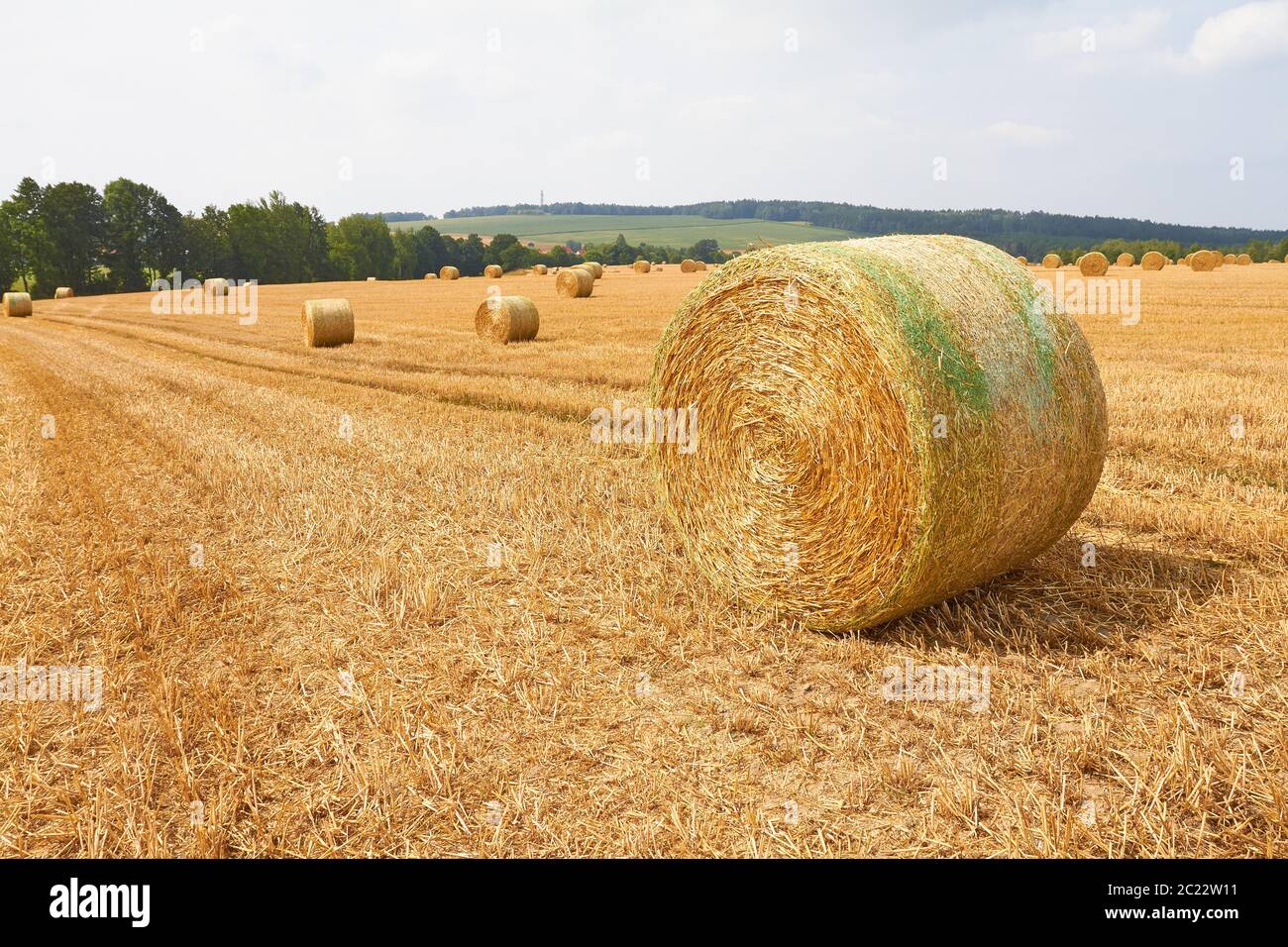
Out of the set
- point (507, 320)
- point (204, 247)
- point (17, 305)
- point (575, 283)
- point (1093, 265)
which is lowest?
point (507, 320)

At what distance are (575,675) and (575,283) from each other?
102 feet

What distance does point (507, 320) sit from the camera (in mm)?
19203

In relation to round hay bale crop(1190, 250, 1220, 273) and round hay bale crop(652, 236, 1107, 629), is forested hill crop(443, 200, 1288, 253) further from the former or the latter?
round hay bale crop(652, 236, 1107, 629)

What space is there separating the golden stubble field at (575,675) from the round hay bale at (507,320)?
35.8 feet

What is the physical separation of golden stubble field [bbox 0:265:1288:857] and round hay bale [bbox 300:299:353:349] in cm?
1227

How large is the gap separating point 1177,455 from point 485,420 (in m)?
7.62

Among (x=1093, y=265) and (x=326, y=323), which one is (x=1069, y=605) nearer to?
(x=326, y=323)

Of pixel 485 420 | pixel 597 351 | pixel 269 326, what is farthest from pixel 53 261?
pixel 485 420

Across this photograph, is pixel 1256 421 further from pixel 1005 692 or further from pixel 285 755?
pixel 285 755

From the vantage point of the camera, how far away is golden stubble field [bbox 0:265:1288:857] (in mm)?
3041

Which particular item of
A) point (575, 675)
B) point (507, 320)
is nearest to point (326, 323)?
point (507, 320)

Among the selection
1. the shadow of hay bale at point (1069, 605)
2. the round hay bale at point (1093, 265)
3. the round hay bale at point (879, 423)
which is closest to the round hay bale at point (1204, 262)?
the round hay bale at point (1093, 265)

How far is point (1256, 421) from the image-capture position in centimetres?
852
